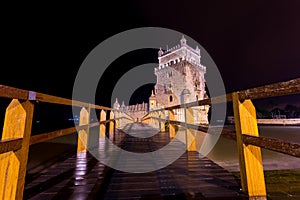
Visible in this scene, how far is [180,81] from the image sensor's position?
3600cm

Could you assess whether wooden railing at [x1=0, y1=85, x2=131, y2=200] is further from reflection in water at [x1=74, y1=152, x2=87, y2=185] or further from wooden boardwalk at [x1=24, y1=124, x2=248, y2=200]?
reflection in water at [x1=74, y1=152, x2=87, y2=185]

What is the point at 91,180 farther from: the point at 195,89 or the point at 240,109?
the point at 195,89

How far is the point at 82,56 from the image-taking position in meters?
36.2

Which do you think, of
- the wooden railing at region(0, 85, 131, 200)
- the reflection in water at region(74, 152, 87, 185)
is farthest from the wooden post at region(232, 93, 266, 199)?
the wooden railing at region(0, 85, 131, 200)

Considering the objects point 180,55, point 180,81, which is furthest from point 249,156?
point 180,55

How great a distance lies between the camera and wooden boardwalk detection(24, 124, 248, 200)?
1.72 metres

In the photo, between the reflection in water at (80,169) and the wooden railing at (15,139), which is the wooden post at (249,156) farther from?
the wooden railing at (15,139)

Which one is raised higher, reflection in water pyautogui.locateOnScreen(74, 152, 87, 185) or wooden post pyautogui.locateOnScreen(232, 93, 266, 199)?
wooden post pyautogui.locateOnScreen(232, 93, 266, 199)

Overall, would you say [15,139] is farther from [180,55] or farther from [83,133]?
[180,55]

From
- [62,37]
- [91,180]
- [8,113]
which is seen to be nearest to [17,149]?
[8,113]

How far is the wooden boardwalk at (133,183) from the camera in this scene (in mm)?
1718

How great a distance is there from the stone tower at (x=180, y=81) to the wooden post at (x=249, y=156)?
103ft

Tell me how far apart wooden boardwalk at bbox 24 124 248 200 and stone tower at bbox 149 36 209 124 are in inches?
1217

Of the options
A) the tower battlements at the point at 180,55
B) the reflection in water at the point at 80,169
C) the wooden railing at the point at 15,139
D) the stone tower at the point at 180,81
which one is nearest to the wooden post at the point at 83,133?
the reflection in water at the point at 80,169
